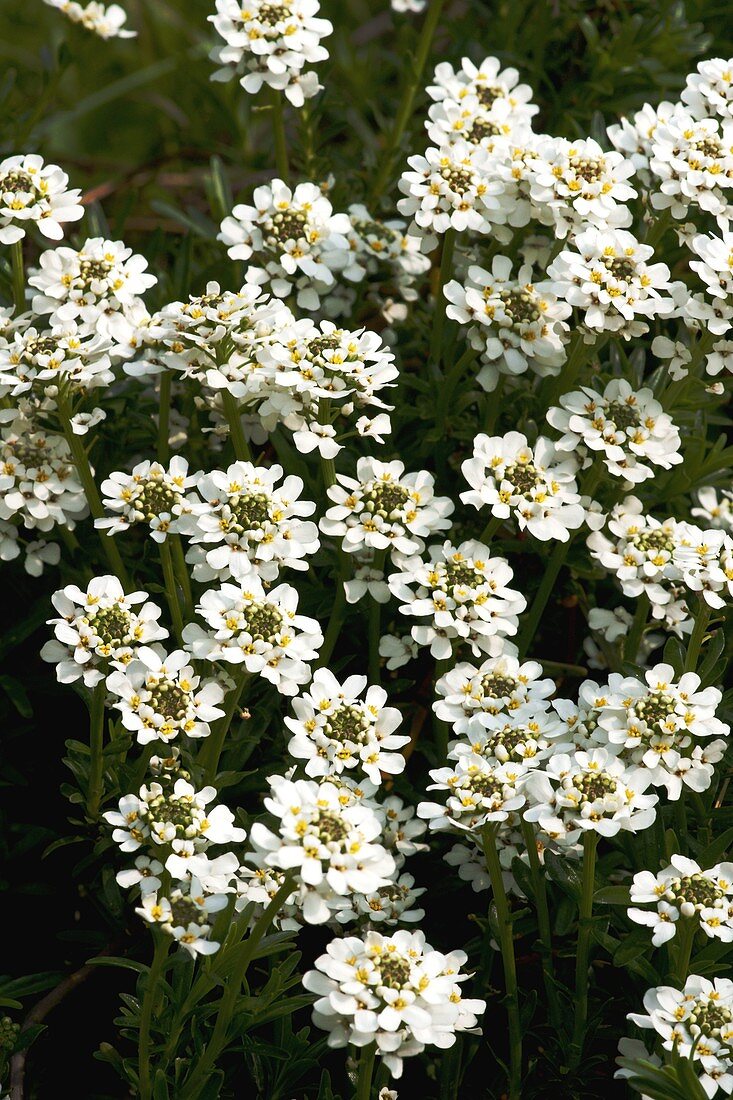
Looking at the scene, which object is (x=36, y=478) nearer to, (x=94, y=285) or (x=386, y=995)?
(x=94, y=285)

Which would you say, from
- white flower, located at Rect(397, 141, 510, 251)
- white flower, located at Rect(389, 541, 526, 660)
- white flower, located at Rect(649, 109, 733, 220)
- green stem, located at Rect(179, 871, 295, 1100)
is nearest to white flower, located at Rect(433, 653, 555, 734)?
white flower, located at Rect(389, 541, 526, 660)

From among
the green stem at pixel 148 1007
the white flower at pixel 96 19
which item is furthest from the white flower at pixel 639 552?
the white flower at pixel 96 19

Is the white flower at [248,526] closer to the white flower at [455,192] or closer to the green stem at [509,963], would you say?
the green stem at [509,963]

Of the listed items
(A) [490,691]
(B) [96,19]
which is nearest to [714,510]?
(A) [490,691]

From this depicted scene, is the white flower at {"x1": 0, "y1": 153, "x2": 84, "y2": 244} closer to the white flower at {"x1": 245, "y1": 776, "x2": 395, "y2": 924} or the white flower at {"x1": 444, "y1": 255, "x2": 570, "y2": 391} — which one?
the white flower at {"x1": 444, "y1": 255, "x2": 570, "y2": 391}

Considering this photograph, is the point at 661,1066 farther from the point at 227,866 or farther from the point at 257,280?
the point at 257,280
